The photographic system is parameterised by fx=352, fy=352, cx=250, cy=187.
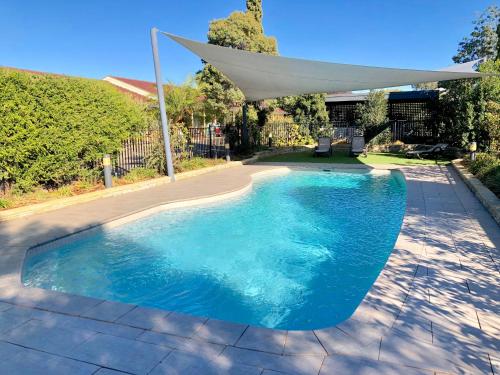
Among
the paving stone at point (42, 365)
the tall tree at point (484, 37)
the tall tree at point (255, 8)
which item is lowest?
the paving stone at point (42, 365)

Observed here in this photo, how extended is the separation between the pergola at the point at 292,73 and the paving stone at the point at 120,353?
728cm

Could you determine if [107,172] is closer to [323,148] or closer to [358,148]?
[323,148]

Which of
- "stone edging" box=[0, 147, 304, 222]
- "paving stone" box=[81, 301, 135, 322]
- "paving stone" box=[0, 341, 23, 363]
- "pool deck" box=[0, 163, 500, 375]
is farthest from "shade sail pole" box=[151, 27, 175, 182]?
"paving stone" box=[0, 341, 23, 363]

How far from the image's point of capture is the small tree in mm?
20297

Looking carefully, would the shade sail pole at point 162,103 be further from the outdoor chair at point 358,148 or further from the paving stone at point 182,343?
the outdoor chair at point 358,148

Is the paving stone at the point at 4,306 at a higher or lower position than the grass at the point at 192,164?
lower

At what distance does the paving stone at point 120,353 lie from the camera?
101 inches

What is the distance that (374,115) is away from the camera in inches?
800

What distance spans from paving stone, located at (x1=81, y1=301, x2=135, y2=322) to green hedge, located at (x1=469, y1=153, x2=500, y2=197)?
7807mm

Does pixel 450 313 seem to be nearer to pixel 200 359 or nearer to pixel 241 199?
pixel 200 359

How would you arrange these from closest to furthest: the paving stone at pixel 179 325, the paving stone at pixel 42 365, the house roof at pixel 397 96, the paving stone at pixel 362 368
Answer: the paving stone at pixel 362 368 < the paving stone at pixel 42 365 < the paving stone at pixel 179 325 < the house roof at pixel 397 96

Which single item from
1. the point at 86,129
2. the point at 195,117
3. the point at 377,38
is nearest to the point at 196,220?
the point at 86,129

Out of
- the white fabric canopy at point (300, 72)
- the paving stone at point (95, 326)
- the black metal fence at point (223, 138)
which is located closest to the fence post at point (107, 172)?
the black metal fence at point (223, 138)

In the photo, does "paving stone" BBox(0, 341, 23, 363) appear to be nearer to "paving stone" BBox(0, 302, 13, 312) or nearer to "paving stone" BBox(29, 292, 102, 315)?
"paving stone" BBox(29, 292, 102, 315)
